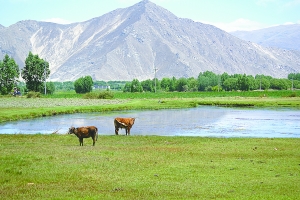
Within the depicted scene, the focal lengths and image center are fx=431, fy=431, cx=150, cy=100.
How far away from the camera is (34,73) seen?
14238cm

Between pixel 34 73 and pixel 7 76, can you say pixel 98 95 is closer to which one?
pixel 34 73

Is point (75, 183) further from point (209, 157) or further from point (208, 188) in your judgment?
point (209, 157)

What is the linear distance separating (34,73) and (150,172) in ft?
422

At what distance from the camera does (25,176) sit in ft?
63.2

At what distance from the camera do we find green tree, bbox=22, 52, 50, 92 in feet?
463

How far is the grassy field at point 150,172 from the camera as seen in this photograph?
648 inches

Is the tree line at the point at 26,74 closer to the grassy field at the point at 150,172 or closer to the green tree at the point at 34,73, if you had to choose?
the green tree at the point at 34,73

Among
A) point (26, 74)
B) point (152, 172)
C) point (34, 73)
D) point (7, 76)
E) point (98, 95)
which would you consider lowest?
point (152, 172)

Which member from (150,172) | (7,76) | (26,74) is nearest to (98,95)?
(26,74)

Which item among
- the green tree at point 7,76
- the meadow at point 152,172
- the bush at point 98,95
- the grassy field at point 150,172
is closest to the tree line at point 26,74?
the green tree at point 7,76

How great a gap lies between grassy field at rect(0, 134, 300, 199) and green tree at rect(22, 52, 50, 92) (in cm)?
11614

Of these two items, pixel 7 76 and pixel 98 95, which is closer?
pixel 7 76

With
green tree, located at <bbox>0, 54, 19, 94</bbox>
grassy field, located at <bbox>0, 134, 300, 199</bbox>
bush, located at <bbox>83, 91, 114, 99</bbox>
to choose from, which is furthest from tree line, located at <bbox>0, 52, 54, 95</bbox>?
grassy field, located at <bbox>0, 134, 300, 199</bbox>

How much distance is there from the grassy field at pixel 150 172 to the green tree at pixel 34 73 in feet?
381
